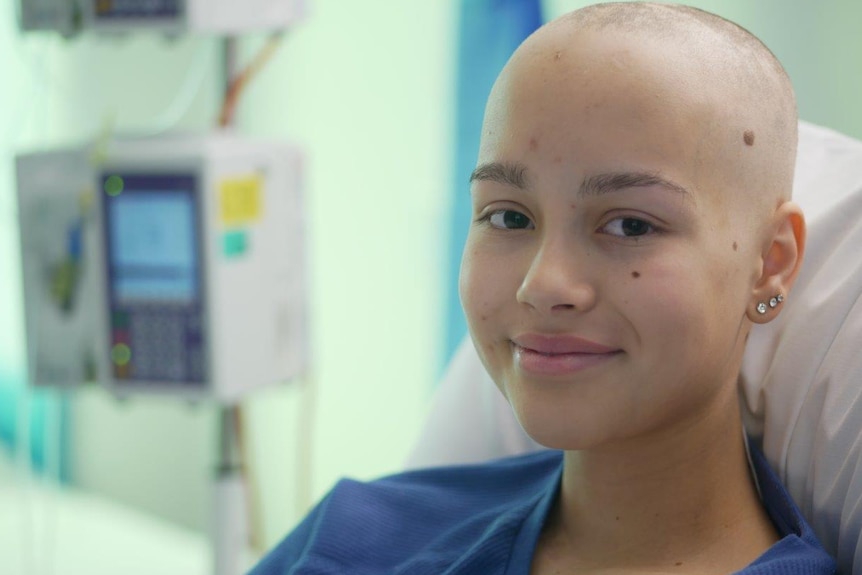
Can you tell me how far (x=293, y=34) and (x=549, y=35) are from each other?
1734 mm

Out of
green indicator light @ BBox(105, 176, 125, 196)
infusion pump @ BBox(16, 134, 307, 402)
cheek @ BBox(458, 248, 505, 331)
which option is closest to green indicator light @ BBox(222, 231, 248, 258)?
infusion pump @ BBox(16, 134, 307, 402)

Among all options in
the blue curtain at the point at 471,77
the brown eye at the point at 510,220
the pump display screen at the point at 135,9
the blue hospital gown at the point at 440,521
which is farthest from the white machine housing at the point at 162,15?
the brown eye at the point at 510,220

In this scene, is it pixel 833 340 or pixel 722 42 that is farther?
pixel 833 340

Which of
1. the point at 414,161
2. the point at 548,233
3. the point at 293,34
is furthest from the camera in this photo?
the point at 293,34

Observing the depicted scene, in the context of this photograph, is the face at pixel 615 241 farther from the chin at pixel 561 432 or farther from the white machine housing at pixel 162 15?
the white machine housing at pixel 162 15

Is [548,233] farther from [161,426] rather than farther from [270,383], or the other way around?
[161,426]

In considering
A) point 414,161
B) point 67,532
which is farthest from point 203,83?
point 67,532

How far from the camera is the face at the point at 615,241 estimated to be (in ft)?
3.14

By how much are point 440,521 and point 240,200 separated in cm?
89

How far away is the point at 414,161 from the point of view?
2.39m

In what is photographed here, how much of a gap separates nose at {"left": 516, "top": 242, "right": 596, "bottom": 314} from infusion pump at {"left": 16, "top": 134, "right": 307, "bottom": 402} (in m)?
1.06

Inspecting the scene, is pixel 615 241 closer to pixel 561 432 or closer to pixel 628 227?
pixel 628 227

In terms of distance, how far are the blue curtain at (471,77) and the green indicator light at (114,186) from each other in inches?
24.2

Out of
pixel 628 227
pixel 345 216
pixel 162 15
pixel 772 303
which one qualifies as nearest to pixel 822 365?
pixel 772 303
